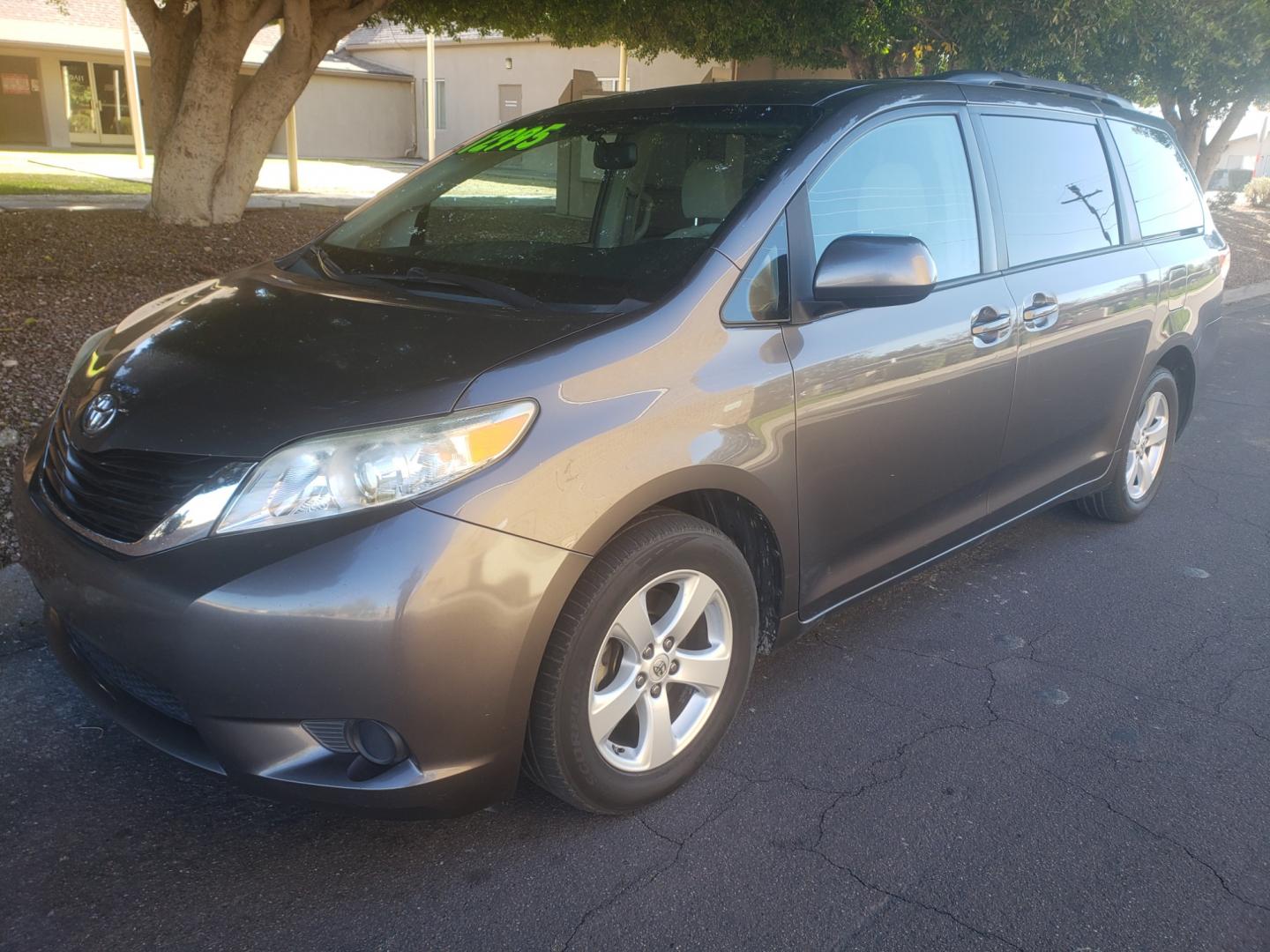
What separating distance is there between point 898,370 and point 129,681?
226 cm

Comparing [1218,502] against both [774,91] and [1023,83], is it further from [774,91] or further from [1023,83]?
[774,91]

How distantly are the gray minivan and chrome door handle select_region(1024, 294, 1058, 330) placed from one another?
0.06 ft

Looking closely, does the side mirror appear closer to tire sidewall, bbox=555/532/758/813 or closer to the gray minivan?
the gray minivan

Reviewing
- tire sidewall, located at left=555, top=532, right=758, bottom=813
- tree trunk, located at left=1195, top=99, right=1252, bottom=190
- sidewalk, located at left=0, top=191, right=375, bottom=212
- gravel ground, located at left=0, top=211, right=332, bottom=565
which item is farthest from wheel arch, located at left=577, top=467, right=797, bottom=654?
tree trunk, located at left=1195, top=99, right=1252, bottom=190

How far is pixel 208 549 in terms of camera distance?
2.24 meters

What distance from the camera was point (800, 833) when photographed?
2.74m

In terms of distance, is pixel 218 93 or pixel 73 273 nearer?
pixel 73 273

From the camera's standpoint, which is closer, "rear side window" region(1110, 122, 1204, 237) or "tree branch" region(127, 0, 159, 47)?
"rear side window" region(1110, 122, 1204, 237)

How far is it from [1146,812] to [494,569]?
6.36ft

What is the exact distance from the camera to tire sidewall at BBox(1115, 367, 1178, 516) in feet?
15.6

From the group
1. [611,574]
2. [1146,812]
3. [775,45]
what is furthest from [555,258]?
[775,45]

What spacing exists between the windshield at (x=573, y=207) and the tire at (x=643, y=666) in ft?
2.27

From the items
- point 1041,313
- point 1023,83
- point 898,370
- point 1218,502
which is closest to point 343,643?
point 898,370

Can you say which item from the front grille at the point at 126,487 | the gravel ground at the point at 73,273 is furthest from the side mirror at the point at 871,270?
the gravel ground at the point at 73,273
